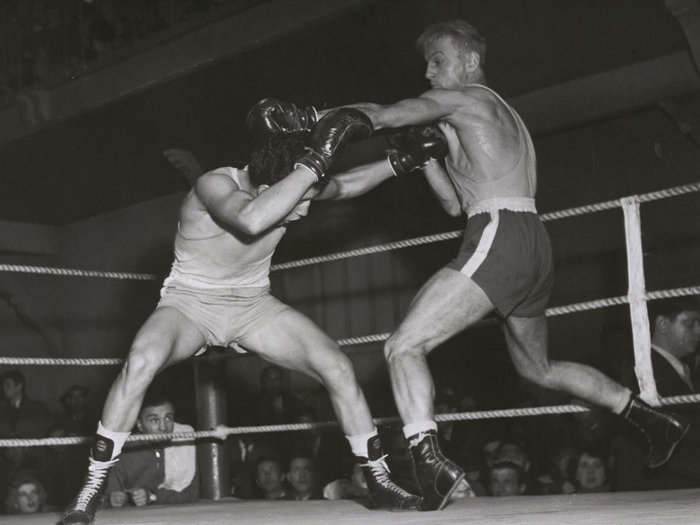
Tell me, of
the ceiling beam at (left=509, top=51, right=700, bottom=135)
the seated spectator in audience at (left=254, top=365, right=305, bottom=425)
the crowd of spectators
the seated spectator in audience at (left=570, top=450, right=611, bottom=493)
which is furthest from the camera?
the seated spectator in audience at (left=254, top=365, right=305, bottom=425)

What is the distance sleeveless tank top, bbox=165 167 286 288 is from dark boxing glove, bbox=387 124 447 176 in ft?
1.39

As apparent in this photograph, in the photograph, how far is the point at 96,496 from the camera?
2.57 m

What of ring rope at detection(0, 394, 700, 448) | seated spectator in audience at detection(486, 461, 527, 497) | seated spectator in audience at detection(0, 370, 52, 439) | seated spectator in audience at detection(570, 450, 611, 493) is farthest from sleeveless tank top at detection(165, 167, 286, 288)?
seated spectator in audience at detection(0, 370, 52, 439)

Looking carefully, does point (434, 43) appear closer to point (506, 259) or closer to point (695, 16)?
point (506, 259)

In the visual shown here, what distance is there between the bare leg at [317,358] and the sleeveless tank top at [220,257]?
186mm

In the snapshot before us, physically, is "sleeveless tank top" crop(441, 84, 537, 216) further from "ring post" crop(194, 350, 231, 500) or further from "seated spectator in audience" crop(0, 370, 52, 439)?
"seated spectator in audience" crop(0, 370, 52, 439)

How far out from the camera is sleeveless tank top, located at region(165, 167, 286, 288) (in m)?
2.90

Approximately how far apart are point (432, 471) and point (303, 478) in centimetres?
252

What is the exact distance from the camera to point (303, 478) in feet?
15.7

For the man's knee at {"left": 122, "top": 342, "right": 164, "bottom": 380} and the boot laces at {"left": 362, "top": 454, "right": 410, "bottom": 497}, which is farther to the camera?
the boot laces at {"left": 362, "top": 454, "right": 410, "bottom": 497}

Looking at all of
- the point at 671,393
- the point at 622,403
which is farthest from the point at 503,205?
the point at 671,393

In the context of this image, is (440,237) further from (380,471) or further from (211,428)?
(211,428)

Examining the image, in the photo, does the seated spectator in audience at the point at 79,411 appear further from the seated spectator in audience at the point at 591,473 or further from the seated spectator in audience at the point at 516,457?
the seated spectator in audience at the point at 591,473

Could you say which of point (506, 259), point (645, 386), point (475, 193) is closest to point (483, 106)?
point (475, 193)
